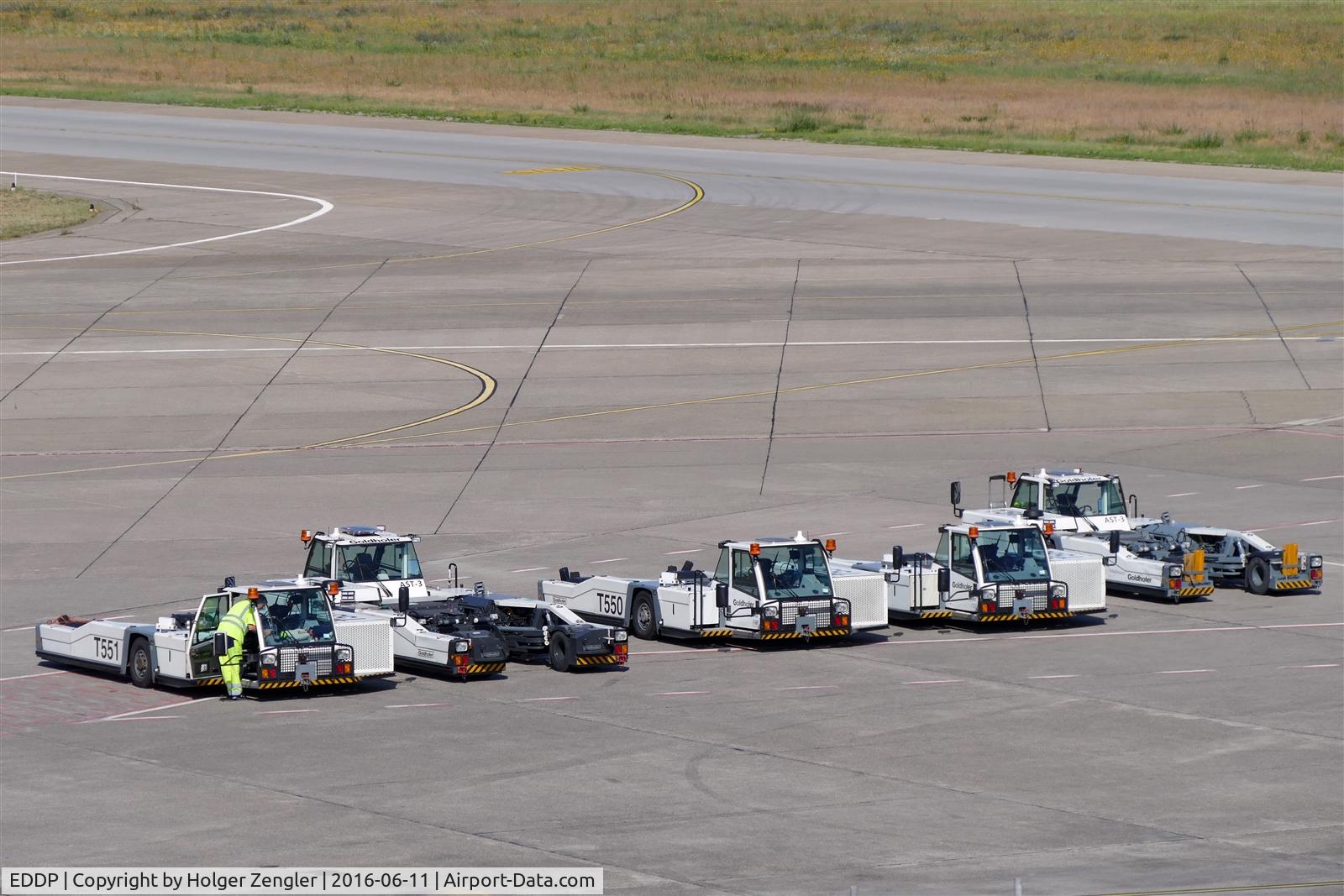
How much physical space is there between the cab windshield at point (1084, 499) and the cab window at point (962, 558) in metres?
6.10

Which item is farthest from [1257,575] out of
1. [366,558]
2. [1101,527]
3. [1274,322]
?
[1274,322]

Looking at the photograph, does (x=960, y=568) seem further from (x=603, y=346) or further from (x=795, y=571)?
(x=603, y=346)

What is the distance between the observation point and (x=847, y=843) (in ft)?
82.0

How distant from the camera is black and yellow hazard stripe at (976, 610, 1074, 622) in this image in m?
39.2

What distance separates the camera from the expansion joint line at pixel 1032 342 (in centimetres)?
6290

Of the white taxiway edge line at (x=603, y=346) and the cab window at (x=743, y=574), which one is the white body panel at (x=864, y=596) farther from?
the white taxiway edge line at (x=603, y=346)

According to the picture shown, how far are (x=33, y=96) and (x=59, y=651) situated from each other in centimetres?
12209

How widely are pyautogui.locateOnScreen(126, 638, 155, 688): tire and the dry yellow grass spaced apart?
88545 mm

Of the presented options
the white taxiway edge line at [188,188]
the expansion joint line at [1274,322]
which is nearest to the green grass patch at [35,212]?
the white taxiway edge line at [188,188]

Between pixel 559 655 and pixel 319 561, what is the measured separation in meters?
6.70

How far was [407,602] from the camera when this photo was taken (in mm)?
36625

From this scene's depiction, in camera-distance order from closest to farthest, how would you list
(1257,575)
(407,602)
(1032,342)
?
1. (407,602)
2. (1257,575)
3. (1032,342)

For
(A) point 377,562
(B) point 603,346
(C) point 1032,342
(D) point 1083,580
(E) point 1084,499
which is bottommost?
(D) point 1083,580

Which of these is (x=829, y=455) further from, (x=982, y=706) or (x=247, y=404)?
(x=982, y=706)
